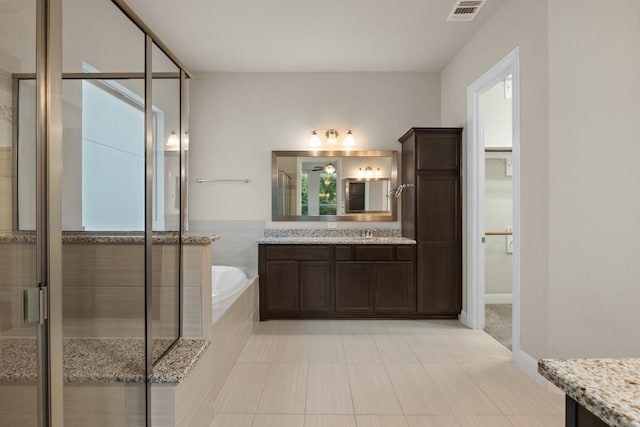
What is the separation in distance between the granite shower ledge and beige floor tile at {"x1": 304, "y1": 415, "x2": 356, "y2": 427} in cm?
116

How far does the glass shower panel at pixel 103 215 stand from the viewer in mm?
1070

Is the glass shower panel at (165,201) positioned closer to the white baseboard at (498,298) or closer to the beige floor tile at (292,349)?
the beige floor tile at (292,349)

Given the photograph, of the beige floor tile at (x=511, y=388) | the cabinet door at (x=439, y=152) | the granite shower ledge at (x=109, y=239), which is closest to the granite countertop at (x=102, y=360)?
the granite shower ledge at (x=109, y=239)

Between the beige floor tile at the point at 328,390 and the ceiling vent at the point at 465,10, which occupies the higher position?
the ceiling vent at the point at 465,10

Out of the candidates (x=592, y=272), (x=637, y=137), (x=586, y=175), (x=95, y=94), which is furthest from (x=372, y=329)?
(x=95, y=94)

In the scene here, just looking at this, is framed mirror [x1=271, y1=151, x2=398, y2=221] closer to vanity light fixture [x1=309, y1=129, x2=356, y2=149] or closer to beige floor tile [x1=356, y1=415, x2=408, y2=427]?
vanity light fixture [x1=309, y1=129, x2=356, y2=149]

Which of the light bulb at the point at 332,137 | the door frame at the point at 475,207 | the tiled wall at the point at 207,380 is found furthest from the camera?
the light bulb at the point at 332,137

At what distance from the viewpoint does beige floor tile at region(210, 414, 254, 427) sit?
6.96 ft

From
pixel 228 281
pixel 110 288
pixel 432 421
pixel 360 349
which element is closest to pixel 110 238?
pixel 110 288

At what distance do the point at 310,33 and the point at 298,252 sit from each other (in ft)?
7.21

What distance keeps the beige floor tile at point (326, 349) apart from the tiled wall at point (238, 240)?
1.47m

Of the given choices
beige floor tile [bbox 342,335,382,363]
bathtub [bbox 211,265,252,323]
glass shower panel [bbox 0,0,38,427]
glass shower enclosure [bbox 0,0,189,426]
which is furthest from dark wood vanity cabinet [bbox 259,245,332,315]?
glass shower panel [bbox 0,0,38,427]

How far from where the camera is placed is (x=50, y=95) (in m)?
0.96

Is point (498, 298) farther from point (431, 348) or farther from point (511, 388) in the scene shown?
point (511, 388)
